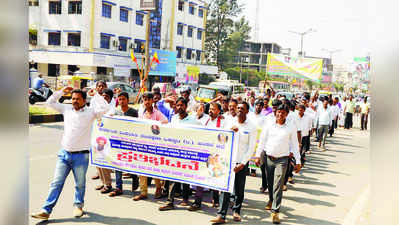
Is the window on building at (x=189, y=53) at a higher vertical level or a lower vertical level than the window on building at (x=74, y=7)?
lower

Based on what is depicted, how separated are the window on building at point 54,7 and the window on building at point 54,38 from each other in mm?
1990

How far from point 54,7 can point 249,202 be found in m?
32.6

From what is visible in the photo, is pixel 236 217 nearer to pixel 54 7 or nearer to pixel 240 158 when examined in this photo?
pixel 240 158

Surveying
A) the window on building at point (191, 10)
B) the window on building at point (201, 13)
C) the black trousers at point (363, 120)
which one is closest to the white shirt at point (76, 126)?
the black trousers at point (363, 120)

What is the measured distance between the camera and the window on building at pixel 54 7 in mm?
33188

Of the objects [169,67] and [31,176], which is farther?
[169,67]

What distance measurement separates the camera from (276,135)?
543 centimetres

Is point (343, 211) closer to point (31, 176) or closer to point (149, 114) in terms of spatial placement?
point (149, 114)

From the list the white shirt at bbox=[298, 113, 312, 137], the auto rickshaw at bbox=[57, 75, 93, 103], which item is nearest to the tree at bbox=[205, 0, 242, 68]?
the auto rickshaw at bbox=[57, 75, 93, 103]

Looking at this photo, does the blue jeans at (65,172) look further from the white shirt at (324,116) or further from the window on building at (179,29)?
the window on building at (179,29)

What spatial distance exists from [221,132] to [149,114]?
4.82 ft

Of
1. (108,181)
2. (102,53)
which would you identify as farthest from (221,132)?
(102,53)
